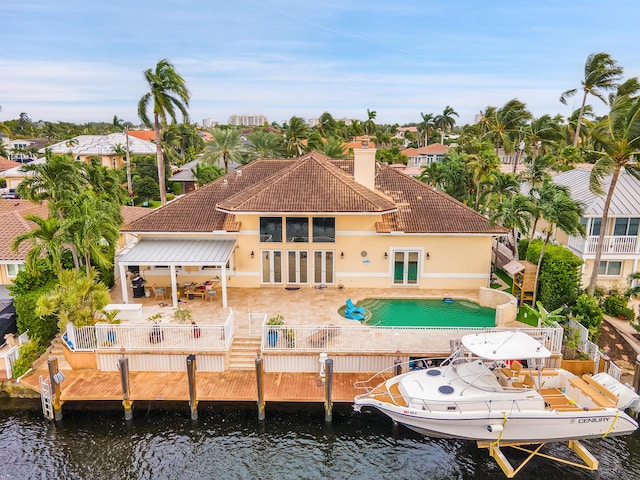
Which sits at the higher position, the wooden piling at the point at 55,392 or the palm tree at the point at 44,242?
the palm tree at the point at 44,242

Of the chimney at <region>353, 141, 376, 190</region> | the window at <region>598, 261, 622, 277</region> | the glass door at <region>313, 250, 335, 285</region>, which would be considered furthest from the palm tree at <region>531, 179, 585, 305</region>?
the glass door at <region>313, 250, 335, 285</region>

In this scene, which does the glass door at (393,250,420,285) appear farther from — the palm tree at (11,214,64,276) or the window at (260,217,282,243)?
the palm tree at (11,214,64,276)

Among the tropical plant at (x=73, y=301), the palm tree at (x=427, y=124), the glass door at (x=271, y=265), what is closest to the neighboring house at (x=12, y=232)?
the tropical plant at (x=73, y=301)

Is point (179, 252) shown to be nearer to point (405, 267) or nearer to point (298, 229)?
point (298, 229)

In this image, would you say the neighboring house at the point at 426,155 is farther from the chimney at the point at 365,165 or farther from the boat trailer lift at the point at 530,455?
the boat trailer lift at the point at 530,455

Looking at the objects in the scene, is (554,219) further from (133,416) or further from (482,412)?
(133,416)

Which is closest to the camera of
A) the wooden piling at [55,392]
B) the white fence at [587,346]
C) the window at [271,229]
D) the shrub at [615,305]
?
the wooden piling at [55,392]
